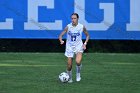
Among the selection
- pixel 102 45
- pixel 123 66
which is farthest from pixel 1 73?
pixel 102 45

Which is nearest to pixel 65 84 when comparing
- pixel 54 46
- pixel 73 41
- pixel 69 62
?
pixel 69 62

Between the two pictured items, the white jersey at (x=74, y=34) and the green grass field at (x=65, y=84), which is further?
the white jersey at (x=74, y=34)

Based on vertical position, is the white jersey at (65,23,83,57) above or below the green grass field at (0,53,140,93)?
above

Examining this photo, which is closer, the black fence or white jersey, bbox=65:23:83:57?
white jersey, bbox=65:23:83:57

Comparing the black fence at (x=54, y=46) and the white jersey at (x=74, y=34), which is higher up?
the white jersey at (x=74, y=34)

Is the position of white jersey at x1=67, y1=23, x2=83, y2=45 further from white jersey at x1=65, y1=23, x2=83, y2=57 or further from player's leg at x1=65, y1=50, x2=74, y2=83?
player's leg at x1=65, y1=50, x2=74, y2=83

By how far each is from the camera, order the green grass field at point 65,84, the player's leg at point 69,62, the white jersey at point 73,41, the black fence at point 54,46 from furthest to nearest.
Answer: the black fence at point 54,46, the white jersey at point 73,41, the player's leg at point 69,62, the green grass field at point 65,84

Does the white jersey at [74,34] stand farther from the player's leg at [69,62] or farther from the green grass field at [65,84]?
the green grass field at [65,84]

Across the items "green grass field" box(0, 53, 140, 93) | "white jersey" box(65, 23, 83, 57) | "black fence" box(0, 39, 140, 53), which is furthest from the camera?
"black fence" box(0, 39, 140, 53)

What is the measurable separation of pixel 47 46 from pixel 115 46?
4.01 metres

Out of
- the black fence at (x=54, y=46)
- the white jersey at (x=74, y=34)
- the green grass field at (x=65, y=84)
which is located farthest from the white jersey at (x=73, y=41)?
the black fence at (x=54, y=46)

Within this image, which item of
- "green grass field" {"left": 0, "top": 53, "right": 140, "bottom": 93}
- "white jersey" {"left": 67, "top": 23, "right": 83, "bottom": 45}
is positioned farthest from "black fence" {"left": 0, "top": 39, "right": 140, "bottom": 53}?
"white jersey" {"left": 67, "top": 23, "right": 83, "bottom": 45}

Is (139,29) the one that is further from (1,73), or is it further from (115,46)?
(1,73)

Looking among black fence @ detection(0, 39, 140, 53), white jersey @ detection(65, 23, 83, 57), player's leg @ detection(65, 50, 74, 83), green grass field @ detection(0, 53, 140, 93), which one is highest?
white jersey @ detection(65, 23, 83, 57)
